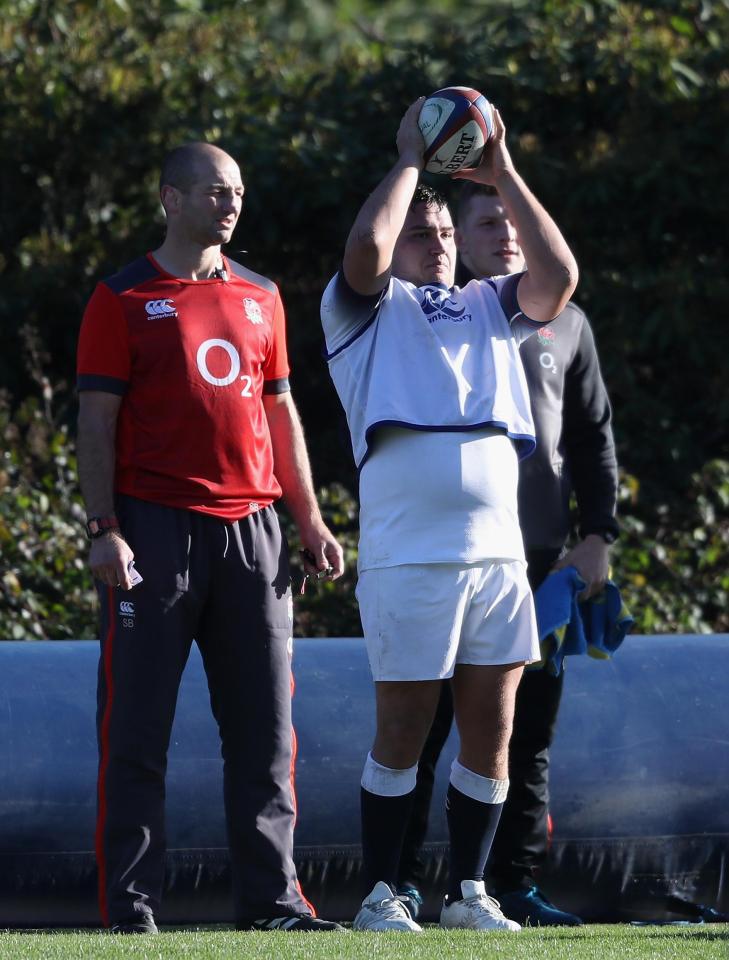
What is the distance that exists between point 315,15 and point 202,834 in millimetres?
15602

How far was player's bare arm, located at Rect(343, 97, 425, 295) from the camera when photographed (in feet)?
13.1

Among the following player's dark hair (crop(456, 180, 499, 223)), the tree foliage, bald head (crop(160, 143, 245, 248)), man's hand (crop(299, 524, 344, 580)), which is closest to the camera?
bald head (crop(160, 143, 245, 248))

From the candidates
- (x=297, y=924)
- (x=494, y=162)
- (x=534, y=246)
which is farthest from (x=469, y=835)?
(x=494, y=162)

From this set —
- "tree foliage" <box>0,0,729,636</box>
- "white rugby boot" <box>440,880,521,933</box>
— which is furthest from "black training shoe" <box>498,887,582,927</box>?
"tree foliage" <box>0,0,729,636</box>

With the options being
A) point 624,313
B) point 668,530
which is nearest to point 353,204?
point 624,313

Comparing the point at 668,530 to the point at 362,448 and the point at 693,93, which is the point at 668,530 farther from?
the point at 362,448

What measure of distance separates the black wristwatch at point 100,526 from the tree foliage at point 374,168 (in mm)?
3571

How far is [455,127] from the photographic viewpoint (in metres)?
4.12

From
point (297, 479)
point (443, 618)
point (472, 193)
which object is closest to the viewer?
point (443, 618)

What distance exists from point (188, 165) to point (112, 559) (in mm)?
1187

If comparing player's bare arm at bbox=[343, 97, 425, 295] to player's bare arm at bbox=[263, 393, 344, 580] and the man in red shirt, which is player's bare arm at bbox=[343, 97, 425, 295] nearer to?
the man in red shirt

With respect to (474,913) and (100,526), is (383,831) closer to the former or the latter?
(474,913)

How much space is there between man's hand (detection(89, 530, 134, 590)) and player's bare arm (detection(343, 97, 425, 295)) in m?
0.93

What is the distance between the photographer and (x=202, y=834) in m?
5.00
